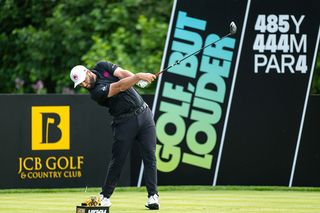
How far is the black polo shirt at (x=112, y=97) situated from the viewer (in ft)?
41.0

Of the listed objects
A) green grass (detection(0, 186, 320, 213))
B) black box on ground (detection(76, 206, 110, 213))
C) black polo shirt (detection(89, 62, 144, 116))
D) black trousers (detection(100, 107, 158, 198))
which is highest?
black polo shirt (detection(89, 62, 144, 116))

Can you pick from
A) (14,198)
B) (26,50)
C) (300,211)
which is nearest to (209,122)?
(14,198)

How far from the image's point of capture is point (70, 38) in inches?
1230

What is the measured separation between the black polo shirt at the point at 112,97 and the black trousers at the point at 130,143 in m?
0.13

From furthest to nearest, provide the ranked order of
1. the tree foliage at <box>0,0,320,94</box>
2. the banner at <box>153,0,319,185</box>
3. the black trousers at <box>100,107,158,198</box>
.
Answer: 1. the tree foliage at <box>0,0,320,94</box>
2. the banner at <box>153,0,319,185</box>
3. the black trousers at <box>100,107,158,198</box>

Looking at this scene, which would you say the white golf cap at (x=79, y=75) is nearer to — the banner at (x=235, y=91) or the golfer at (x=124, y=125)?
the golfer at (x=124, y=125)

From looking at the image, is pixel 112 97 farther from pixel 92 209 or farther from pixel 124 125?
pixel 92 209

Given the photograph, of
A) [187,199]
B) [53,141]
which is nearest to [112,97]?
[187,199]

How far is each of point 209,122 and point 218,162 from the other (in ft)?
2.21

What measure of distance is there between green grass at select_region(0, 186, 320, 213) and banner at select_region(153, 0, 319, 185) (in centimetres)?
44

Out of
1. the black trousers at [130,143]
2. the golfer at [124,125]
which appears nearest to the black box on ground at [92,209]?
the golfer at [124,125]

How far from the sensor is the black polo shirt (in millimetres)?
12500

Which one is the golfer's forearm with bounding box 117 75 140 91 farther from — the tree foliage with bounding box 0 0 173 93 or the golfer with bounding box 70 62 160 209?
the tree foliage with bounding box 0 0 173 93

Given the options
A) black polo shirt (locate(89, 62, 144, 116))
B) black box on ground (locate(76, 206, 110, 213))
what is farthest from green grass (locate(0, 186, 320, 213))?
black polo shirt (locate(89, 62, 144, 116))
